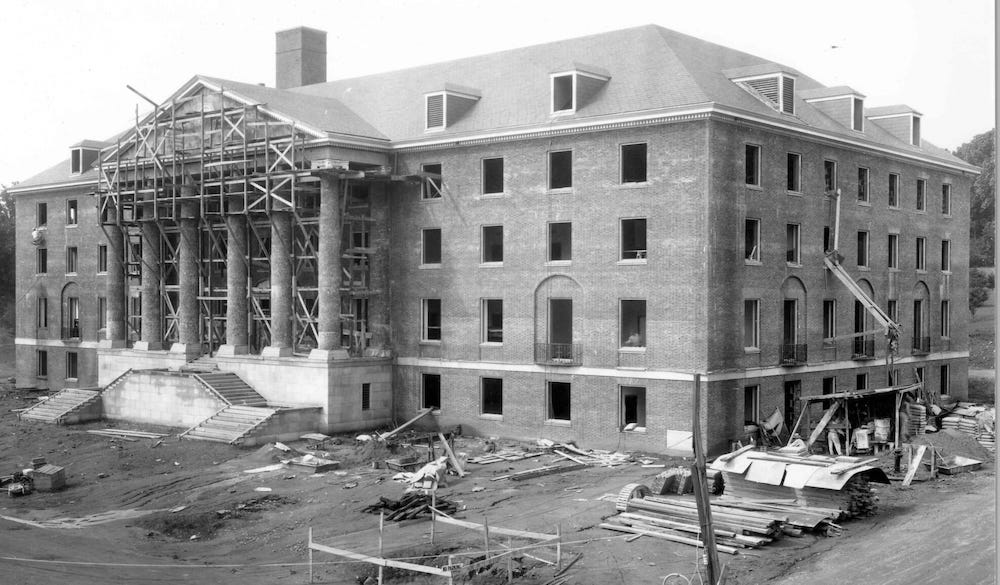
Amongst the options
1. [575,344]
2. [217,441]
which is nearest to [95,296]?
[217,441]

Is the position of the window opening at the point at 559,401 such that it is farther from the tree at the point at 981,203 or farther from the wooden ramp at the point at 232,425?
the tree at the point at 981,203

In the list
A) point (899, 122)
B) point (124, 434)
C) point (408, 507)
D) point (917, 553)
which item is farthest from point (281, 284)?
point (917, 553)

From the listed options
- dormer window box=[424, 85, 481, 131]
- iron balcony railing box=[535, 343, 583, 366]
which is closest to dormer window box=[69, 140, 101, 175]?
dormer window box=[424, 85, 481, 131]

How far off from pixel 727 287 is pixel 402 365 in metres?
14.3

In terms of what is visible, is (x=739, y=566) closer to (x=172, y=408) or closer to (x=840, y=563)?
(x=840, y=563)

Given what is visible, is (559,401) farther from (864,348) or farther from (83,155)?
(83,155)

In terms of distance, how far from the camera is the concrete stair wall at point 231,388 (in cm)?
4206

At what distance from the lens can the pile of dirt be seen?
34.5 metres

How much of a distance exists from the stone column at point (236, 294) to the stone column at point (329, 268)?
468 cm

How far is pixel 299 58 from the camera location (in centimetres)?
5722

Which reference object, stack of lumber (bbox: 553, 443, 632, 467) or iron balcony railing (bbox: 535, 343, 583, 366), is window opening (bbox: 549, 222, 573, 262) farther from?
stack of lumber (bbox: 553, 443, 632, 467)

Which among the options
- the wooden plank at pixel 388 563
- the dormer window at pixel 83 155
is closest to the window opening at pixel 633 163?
the wooden plank at pixel 388 563

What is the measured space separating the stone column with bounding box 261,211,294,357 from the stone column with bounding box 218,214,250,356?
218cm

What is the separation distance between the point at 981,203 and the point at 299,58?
116ft
